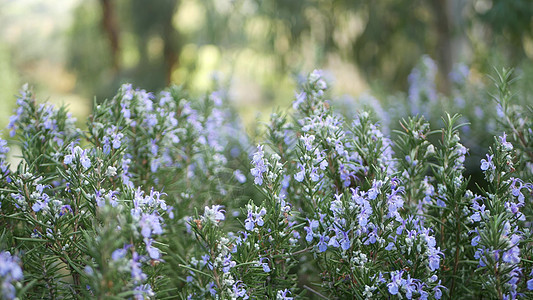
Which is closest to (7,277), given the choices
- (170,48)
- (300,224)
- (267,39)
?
(300,224)

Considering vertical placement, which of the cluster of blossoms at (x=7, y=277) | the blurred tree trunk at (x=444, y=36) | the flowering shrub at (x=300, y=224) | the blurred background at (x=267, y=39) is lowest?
the cluster of blossoms at (x=7, y=277)

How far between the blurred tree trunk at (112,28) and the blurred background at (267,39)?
19mm

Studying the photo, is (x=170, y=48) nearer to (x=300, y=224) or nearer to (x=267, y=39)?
(x=267, y=39)

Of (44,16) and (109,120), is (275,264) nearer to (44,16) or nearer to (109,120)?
(109,120)

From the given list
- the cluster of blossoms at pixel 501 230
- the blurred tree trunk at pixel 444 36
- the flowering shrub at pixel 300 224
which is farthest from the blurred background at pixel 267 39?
the cluster of blossoms at pixel 501 230

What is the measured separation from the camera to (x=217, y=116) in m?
1.75

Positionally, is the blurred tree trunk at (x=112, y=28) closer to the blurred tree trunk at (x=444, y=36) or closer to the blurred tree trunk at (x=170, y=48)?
the blurred tree trunk at (x=170, y=48)

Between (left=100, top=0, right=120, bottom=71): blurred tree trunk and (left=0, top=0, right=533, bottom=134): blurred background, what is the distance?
0.02 metres

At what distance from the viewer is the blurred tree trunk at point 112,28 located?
7.61 m

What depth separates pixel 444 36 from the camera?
5.17 m

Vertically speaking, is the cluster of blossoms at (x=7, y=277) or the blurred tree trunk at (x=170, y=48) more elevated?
the blurred tree trunk at (x=170, y=48)

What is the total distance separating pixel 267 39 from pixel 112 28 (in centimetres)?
317

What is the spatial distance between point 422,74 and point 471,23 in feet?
9.64

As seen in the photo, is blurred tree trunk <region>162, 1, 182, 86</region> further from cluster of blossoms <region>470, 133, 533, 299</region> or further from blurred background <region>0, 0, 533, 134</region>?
cluster of blossoms <region>470, 133, 533, 299</region>
